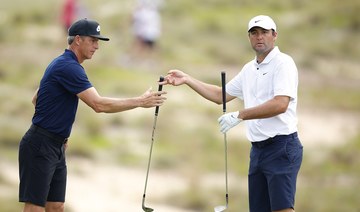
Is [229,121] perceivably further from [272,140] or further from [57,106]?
[57,106]

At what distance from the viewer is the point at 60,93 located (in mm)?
9484

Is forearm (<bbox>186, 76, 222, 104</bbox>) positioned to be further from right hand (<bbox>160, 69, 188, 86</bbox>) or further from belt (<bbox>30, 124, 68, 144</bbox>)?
belt (<bbox>30, 124, 68, 144</bbox>)

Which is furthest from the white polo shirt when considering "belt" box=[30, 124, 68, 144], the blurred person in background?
the blurred person in background

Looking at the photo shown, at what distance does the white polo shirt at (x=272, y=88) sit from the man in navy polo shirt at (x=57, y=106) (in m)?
0.78

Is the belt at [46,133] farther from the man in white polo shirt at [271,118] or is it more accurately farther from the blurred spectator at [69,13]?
the blurred spectator at [69,13]

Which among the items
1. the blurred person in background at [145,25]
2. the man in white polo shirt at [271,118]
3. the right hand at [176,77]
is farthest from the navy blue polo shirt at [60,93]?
the blurred person in background at [145,25]

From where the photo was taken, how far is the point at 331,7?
128ft

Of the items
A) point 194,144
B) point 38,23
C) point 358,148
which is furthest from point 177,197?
point 38,23

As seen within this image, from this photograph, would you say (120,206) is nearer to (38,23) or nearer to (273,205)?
(273,205)

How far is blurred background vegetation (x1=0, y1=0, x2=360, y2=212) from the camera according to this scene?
67.3 ft

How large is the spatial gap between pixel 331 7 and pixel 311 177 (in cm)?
1830

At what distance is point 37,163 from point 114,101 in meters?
0.82

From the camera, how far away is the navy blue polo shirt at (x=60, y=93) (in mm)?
9430

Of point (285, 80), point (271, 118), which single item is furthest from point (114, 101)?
point (285, 80)
